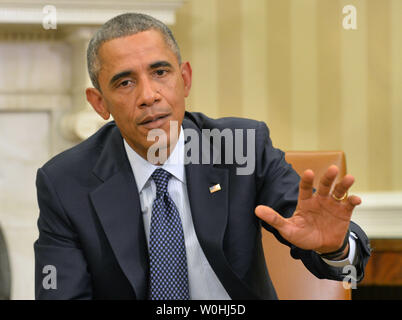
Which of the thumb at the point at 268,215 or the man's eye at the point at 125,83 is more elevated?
the man's eye at the point at 125,83

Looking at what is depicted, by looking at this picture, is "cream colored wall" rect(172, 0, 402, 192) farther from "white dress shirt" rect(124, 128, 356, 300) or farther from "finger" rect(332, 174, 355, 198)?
"finger" rect(332, 174, 355, 198)

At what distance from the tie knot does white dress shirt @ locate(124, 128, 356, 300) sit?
0.4 inches

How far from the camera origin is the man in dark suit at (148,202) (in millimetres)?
1314

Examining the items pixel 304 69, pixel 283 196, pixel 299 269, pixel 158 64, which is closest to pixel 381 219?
pixel 304 69

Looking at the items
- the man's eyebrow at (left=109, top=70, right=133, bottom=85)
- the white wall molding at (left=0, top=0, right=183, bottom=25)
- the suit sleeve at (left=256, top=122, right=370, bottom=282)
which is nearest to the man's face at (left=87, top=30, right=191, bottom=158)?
the man's eyebrow at (left=109, top=70, right=133, bottom=85)

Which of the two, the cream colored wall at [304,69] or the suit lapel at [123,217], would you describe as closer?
the suit lapel at [123,217]

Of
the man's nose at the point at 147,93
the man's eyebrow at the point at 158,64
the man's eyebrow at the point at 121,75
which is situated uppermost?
the man's eyebrow at the point at 158,64

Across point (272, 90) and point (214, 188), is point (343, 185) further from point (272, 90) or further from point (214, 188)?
point (272, 90)

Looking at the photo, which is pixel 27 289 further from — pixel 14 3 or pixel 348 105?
pixel 348 105

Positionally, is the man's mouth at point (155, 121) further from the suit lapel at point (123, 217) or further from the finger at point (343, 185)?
the finger at point (343, 185)

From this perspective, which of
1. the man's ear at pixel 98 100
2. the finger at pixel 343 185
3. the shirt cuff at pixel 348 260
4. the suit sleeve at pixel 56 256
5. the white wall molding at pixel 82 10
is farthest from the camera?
the white wall molding at pixel 82 10

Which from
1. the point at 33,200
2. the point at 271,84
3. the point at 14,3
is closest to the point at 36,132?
the point at 33,200

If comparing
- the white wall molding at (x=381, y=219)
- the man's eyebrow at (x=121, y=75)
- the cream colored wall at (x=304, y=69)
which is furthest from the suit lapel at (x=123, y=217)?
the white wall molding at (x=381, y=219)

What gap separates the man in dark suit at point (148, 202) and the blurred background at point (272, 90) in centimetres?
128
